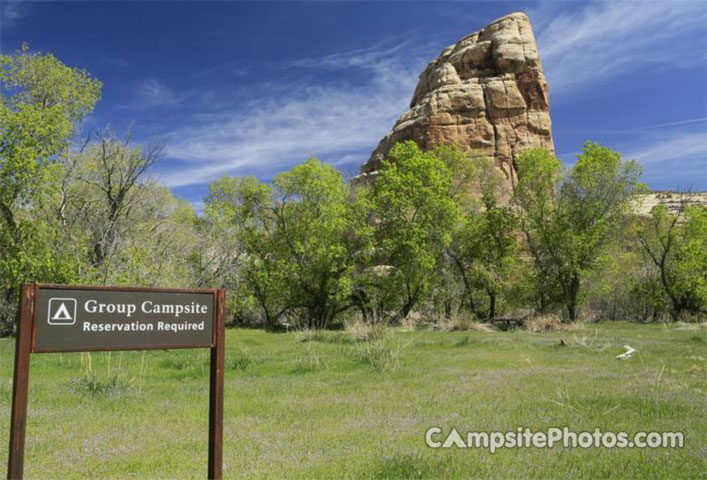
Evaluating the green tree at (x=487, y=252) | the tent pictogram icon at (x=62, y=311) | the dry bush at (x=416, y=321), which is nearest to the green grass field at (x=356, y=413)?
the tent pictogram icon at (x=62, y=311)

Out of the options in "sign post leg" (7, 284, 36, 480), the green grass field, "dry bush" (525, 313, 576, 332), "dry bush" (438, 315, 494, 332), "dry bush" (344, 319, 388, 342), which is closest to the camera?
"sign post leg" (7, 284, 36, 480)

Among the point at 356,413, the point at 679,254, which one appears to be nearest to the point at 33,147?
the point at 356,413

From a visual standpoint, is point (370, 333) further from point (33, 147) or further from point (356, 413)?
point (33, 147)

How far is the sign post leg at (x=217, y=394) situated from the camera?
4.68 metres

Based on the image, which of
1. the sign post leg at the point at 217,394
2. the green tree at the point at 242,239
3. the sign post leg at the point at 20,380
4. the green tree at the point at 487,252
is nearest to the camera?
the sign post leg at the point at 20,380

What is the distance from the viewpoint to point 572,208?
35625 millimetres

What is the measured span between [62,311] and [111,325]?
40 cm

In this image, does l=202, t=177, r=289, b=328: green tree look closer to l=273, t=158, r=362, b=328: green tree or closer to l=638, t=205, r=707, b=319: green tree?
l=273, t=158, r=362, b=328: green tree

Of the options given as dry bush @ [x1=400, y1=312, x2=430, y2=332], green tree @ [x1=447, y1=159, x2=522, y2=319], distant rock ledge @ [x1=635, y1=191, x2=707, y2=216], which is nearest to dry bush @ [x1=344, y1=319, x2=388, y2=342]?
dry bush @ [x1=400, y1=312, x2=430, y2=332]

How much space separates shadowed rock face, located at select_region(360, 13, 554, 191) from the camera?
232 ft

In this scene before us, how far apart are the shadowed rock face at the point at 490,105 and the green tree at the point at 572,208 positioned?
107ft

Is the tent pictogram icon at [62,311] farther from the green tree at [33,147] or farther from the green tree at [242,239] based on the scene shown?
the green tree at [242,239]

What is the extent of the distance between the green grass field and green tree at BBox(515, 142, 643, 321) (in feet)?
70.8

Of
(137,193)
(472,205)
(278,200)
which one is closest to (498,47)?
(472,205)
